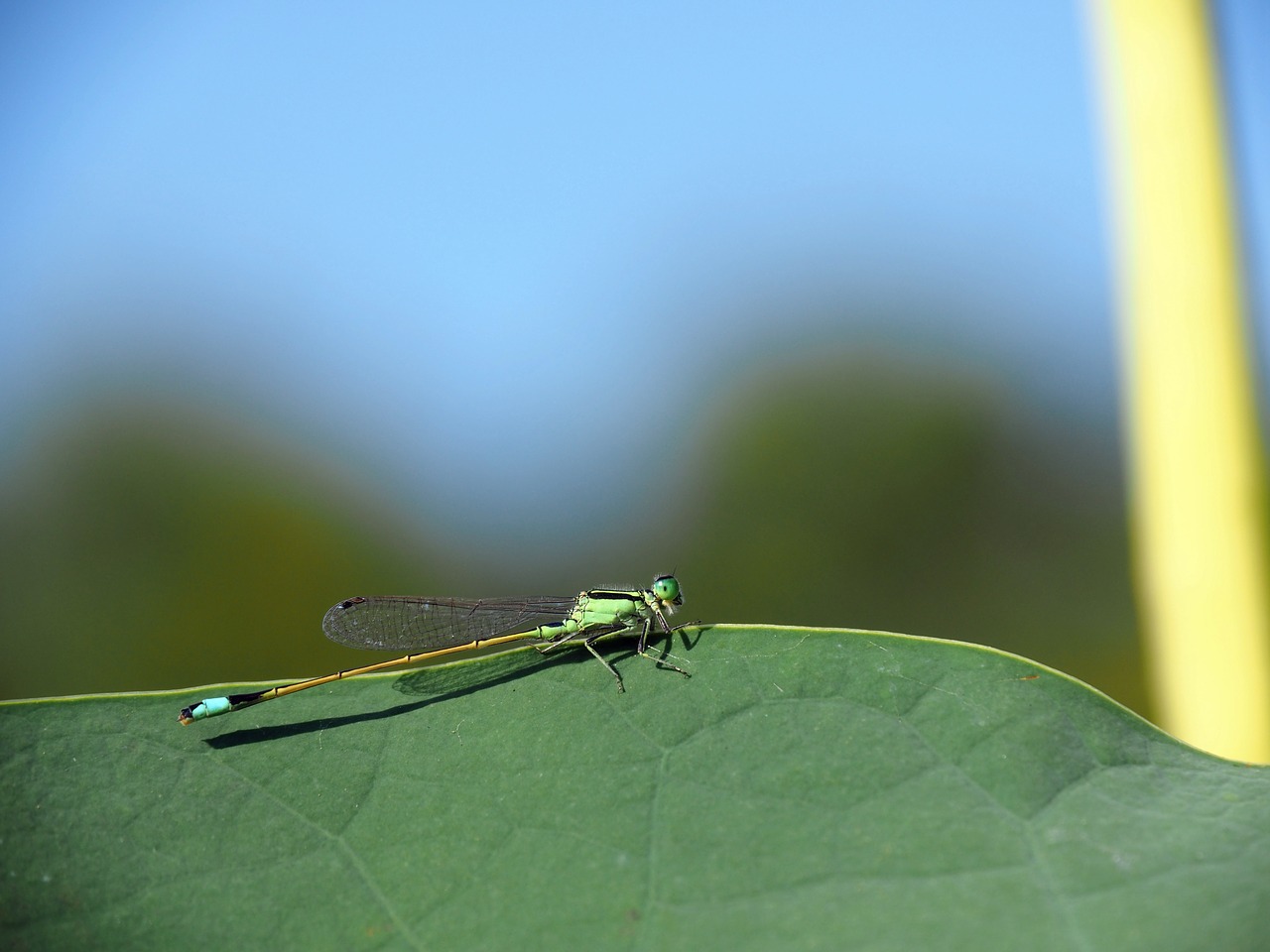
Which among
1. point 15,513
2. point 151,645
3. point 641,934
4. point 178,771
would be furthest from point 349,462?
point 641,934

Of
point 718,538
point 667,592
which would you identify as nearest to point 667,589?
point 667,592

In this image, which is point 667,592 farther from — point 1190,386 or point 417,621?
point 1190,386

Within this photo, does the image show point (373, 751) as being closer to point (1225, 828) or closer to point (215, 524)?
point (1225, 828)

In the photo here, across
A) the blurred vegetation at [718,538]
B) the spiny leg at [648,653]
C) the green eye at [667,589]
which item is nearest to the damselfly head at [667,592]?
the green eye at [667,589]

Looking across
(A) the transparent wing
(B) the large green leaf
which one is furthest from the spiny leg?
(A) the transparent wing

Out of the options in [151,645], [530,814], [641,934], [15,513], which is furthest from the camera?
[15,513]
